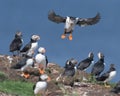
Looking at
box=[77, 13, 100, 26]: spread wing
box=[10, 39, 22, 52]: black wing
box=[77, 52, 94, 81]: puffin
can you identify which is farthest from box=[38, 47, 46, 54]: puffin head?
box=[77, 13, 100, 26]: spread wing

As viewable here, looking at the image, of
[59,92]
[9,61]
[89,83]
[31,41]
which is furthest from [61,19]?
[59,92]

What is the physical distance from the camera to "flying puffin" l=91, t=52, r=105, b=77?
103 feet

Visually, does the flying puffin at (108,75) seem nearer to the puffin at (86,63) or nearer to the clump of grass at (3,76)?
the puffin at (86,63)

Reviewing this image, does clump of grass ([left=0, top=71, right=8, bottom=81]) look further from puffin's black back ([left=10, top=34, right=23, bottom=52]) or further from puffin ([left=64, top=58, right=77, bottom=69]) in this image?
puffin's black back ([left=10, top=34, right=23, bottom=52])

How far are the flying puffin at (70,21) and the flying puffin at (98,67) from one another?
4.77 m

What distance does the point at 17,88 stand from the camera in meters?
26.4

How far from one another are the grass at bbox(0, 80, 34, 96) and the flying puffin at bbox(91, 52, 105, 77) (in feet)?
14.5

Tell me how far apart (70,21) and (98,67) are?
6851 millimetres

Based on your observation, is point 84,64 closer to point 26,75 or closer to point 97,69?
point 97,69

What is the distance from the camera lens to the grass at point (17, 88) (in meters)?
25.3

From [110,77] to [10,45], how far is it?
6396 millimetres

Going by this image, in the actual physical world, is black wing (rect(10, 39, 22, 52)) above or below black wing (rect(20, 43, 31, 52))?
above

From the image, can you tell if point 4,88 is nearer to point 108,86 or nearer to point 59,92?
point 59,92

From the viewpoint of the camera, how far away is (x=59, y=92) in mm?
26547
